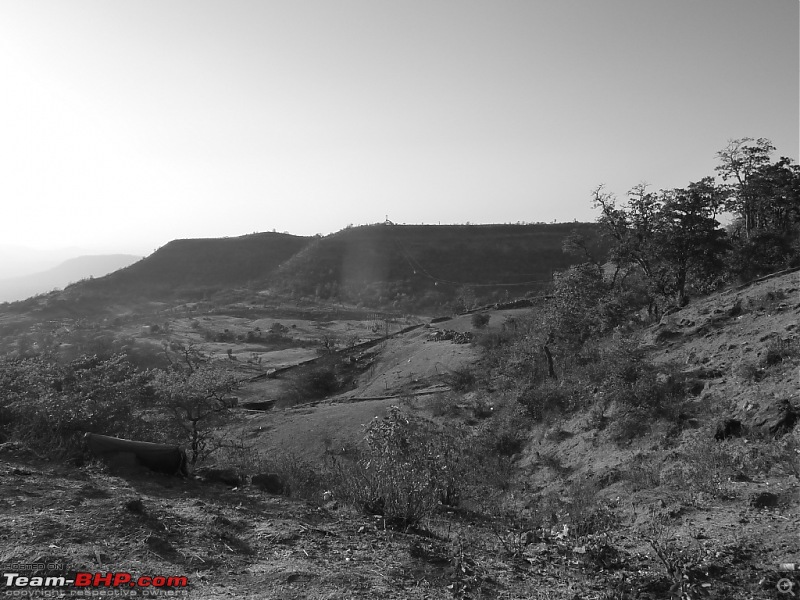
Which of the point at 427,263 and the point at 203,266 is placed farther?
the point at 203,266

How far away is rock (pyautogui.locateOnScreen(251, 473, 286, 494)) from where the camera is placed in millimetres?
7695

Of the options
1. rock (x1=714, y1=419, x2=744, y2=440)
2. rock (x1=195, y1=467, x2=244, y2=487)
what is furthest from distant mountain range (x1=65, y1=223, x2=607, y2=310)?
rock (x1=195, y1=467, x2=244, y2=487)

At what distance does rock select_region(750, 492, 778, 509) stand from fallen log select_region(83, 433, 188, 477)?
Result: 7.68 m

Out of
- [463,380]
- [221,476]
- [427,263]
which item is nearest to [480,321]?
[463,380]

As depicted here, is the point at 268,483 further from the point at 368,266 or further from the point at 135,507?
the point at 368,266

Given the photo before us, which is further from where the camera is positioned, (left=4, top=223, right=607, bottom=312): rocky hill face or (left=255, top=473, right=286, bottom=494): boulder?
(left=4, top=223, right=607, bottom=312): rocky hill face

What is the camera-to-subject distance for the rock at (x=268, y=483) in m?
7.70

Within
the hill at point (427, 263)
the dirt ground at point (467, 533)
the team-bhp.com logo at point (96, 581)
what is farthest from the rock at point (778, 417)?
the hill at point (427, 263)

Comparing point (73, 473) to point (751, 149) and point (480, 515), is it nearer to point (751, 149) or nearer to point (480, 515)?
point (480, 515)

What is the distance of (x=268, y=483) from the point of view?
25.6 feet

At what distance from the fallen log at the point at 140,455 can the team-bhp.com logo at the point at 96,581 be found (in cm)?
398

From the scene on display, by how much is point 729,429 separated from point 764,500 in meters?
3.18

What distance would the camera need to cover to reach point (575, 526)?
19.5 ft

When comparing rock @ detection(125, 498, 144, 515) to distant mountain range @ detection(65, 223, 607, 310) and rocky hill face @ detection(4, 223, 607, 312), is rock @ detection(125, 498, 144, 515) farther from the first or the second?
distant mountain range @ detection(65, 223, 607, 310)
